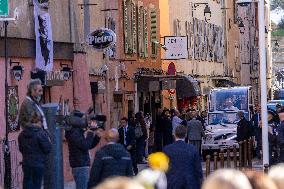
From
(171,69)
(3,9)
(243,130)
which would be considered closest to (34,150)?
(3,9)

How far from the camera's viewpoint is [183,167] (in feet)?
51.9

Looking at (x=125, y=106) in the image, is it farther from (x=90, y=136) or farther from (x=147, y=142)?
(x=90, y=136)

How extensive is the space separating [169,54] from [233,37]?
27.8m

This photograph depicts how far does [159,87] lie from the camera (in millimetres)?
45375

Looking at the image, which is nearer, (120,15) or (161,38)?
(120,15)

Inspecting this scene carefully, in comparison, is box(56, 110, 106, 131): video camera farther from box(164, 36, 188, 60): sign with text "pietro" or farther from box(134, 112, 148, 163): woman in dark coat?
box(164, 36, 188, 60): sign with text "pietro"

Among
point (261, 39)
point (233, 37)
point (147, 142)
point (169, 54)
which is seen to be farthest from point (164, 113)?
point (233, 37)

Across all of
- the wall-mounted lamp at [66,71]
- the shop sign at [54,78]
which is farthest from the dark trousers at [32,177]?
the wall-mounted lamp at [66,71]

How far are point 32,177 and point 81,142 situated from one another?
107cm

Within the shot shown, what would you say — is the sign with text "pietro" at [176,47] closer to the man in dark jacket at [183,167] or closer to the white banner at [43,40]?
the white banner at [43,40]

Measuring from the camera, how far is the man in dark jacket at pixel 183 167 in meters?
15.8

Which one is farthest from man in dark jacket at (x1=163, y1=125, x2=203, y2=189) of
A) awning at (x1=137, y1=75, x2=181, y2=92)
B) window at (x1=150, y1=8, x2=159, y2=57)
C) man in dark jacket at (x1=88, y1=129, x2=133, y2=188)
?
window at (x1=150, y1=8, x2=159, y2=57)

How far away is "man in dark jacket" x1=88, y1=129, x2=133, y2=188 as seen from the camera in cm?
1505

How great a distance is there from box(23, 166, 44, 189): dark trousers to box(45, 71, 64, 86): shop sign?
1004cm
